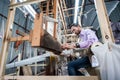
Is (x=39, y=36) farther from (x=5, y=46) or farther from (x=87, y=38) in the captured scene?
(x=87, y=38)

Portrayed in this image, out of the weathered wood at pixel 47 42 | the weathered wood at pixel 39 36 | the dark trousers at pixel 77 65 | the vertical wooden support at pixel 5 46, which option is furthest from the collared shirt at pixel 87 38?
the vertical wooden support at pixel 5 46

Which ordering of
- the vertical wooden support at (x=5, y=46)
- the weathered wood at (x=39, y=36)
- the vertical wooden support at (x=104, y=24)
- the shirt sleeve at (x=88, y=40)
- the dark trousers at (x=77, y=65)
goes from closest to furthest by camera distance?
the vertical wooden support at (x=104, y=24)
the weathered wood at (x=39, y=36)
the vertical wooden support at (x=5, y=46)
the shirt sleeve at (x=88, y=40)
the dark trousers at (x=77, y=65)

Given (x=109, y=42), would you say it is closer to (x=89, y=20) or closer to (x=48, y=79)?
(x=48, y=79)

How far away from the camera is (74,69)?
2.30 meters

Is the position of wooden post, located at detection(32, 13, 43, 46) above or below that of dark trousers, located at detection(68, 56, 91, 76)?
above

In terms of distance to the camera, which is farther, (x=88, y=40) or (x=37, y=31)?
(x=88, y=40)

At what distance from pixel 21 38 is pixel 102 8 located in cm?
80

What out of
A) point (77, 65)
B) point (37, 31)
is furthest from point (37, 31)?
point (77, 65)

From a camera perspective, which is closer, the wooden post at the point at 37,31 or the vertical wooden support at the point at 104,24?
the vertical wooden support at the point at 104,24

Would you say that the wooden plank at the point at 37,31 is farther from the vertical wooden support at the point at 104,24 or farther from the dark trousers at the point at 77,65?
the dark trousers at the point at 77,65

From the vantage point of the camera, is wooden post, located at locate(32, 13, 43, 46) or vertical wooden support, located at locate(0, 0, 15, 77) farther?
vertical wooden support, located at locate(0, 0, 15, 77)

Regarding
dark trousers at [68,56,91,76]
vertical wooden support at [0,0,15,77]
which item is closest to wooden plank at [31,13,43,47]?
vertical wooden support at [0,0,15,77]

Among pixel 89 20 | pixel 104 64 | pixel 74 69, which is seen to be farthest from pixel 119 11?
pixel 104 64

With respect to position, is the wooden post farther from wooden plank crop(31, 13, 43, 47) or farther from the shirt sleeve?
the shirt sleeve
